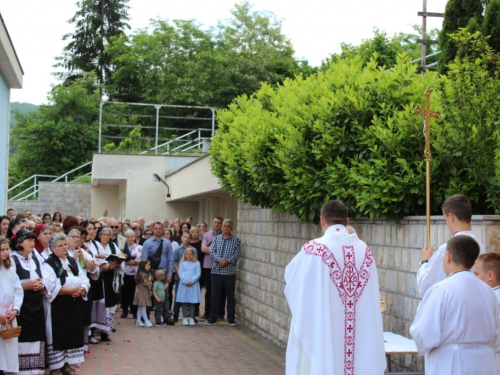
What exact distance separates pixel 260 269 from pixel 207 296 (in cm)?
255

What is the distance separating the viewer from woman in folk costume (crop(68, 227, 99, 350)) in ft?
35.5

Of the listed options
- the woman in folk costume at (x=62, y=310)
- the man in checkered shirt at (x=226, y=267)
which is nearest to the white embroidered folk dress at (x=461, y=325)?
the woman in folk costume at (x=62, y=310)

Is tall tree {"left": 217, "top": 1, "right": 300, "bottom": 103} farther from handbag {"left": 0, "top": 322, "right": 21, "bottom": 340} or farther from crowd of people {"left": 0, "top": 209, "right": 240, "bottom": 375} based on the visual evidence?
handbag {"left": 0, "top": 322, "right": 21, "bottom": 340}

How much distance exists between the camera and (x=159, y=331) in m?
14.4

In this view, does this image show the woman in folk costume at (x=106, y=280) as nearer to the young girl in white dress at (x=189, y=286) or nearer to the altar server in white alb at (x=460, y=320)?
the young girl in white dress at (x=189, y=286)

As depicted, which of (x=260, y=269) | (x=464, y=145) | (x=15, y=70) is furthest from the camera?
(x=15, y=70)

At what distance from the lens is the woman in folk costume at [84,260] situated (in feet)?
35.5

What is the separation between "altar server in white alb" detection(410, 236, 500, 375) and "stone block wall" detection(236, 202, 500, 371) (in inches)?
78.4

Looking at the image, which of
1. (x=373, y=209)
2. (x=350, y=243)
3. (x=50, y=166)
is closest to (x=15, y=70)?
(x=373, y=209)

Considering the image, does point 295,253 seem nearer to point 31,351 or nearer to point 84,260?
A: point 84,260

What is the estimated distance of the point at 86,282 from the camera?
403 inches

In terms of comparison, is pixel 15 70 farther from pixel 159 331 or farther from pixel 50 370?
pixel 50 370

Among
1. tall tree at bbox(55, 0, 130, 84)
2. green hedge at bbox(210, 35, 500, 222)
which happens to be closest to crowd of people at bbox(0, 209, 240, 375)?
green hedge at bbox(210, 35, 500, 222)

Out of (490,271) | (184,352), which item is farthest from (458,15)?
(490,271)
